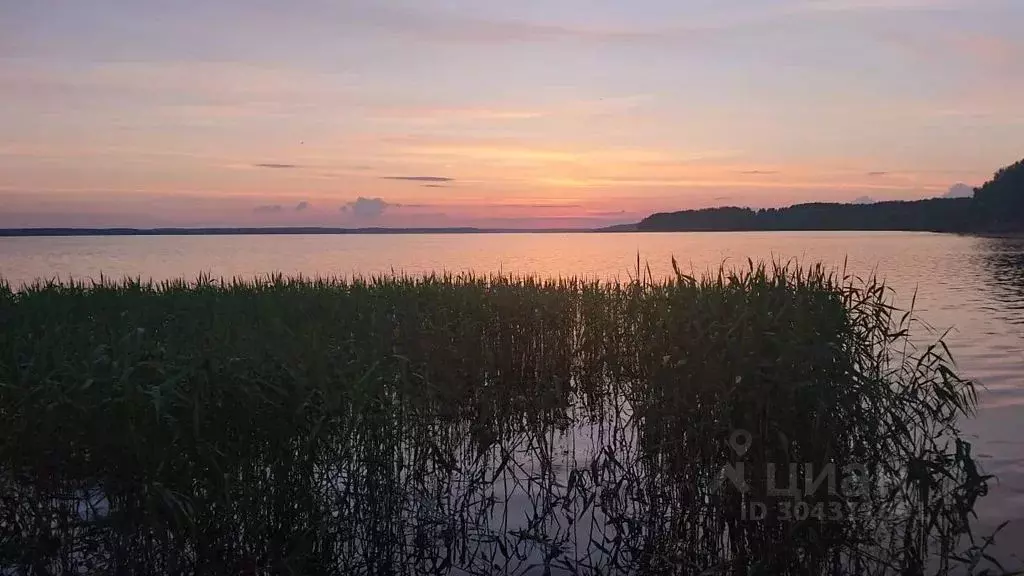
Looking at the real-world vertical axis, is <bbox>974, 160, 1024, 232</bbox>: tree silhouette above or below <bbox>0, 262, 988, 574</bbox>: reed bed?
above

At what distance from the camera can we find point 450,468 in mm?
7785

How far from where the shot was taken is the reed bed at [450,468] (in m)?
5.93

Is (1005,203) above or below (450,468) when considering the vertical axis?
above

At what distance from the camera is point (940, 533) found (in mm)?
7082

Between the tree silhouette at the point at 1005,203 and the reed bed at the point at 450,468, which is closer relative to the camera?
the reed bed at the point at 450,468

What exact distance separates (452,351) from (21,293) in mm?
10779

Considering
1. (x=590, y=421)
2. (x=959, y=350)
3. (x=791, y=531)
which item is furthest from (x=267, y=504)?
(x=959, y=350)

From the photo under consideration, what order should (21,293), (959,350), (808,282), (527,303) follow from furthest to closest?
(959,350) → (21,293) → (527,303) → (808,282)

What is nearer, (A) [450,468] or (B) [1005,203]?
(A) [450,468]

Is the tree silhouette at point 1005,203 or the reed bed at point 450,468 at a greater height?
the tree silhouette at point 1005,203

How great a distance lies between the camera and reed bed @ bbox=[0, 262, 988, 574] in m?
5.93

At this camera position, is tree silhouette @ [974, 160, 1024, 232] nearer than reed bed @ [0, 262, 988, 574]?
No

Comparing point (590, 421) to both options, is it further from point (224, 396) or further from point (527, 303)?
point (224, 396)

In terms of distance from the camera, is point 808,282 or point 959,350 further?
point 959,350
